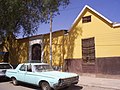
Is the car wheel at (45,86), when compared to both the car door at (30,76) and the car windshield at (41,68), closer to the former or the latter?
the car door at (30,76)

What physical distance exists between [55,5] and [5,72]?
7.59 meters

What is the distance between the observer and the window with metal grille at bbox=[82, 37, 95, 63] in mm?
18438

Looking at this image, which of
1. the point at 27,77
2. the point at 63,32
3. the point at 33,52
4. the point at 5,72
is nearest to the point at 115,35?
the point at 63,32

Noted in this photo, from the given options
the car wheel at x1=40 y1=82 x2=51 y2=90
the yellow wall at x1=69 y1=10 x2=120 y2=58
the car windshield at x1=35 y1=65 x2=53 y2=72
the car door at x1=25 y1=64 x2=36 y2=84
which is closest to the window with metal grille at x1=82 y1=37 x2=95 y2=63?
the yellow wall at x1=69 y1=10 x2=120 y2=58

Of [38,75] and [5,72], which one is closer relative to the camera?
[38,75]

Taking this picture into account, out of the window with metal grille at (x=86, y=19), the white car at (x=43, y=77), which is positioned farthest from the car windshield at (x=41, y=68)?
the window with metal grille at (x=86, y=19)

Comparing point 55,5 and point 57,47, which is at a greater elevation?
point 55,5

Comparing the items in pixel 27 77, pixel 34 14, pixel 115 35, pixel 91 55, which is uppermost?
pixel 34 14

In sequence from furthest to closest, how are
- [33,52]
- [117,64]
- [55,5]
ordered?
[33,52] < [55,5] < [117,64]

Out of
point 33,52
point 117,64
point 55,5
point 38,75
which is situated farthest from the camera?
point 33,52

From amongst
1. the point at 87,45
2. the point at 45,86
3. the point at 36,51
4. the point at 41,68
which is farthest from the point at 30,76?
the point at 36,51

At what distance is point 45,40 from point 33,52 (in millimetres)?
2608

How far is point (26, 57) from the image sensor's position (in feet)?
85.1

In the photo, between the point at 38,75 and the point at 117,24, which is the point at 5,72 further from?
the point at 117,24
